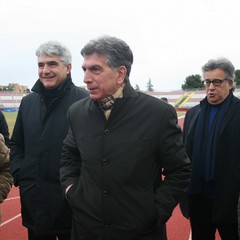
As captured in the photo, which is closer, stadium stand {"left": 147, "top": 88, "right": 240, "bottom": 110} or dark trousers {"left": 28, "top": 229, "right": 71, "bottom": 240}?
dark trousers {"left": 28, "top": 229, "right": 71, "bottom": 240}

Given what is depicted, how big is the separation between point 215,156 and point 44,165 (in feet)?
4.72

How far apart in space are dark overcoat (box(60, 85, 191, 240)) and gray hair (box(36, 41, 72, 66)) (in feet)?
2.63

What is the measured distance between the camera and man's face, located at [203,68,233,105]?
9.58 feet

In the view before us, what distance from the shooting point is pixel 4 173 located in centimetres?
257

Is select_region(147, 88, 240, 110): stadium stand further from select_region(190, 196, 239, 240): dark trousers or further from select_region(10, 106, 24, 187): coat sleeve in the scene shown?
select_region(10, 106, 24, 187): coat sleeve

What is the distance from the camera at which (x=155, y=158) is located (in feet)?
6.77

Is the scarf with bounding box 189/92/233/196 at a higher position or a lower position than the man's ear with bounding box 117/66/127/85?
lower

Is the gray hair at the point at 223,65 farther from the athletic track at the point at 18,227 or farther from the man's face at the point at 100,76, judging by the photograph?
the athletic track at the point at 18,227

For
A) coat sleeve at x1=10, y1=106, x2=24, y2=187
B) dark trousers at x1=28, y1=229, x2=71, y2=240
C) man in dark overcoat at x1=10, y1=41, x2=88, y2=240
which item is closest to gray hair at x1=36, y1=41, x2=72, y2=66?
man in dark overcoat at x1=10, y1=41, x2=88, y2=240

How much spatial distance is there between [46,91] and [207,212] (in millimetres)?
1779

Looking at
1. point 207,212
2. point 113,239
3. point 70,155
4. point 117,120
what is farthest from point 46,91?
point 207,212

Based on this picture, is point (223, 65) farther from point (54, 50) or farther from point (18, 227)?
point (18, 227)

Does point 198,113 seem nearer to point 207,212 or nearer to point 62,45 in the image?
point 207,212

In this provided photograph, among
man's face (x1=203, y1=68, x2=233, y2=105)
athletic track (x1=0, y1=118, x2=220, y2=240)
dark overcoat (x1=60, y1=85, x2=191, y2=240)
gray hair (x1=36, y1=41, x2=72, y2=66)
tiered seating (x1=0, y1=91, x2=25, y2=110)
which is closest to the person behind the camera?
dark overcoat (x1=60, y1=85, x2=191, y2=240)
